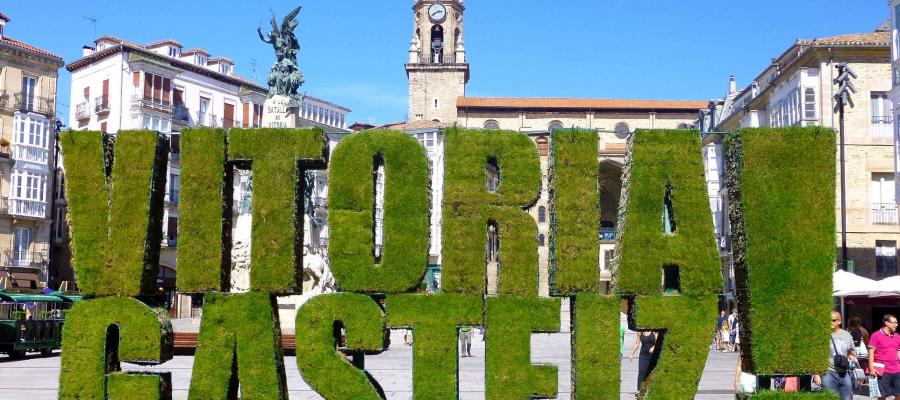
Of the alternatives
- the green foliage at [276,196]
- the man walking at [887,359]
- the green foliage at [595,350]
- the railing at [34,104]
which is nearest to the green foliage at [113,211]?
the green foliage at [276,196]

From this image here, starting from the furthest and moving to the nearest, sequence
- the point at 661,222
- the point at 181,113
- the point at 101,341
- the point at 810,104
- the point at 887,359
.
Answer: the point at 181,113 → the point at 810,104 → the point at 887,359 → the point at 101,341 → the point at 661,222

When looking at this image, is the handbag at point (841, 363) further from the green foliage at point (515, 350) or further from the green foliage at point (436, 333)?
the green foliage at point (436, 333)

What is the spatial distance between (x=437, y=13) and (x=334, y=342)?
9652cm

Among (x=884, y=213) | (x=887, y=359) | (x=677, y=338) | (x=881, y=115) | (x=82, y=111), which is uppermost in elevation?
(x=82, y=111)

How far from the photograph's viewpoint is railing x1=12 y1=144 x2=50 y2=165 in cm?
5694

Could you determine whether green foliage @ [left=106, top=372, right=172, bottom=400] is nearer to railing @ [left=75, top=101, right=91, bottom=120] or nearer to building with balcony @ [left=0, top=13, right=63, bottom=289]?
building with balcony @ [left=0, top=13, right=63, bottom=289]

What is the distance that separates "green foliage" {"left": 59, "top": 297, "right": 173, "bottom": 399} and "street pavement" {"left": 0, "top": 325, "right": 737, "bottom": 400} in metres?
5.19

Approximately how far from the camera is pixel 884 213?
46.3 m

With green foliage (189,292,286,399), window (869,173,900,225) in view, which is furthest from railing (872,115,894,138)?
green foliage (189,292,286,399)

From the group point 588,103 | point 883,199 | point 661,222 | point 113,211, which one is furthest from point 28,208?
point 588,103

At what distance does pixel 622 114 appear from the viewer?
116 metres

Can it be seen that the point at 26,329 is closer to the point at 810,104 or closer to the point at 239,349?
the point at 239,349

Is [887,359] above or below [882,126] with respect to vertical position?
below

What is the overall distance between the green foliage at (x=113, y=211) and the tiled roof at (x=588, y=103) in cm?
9830
